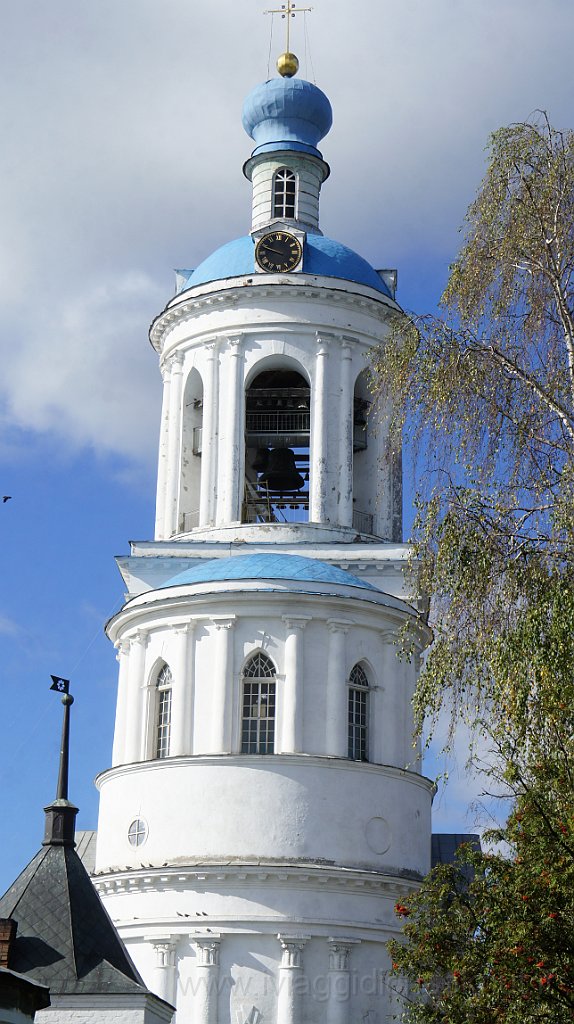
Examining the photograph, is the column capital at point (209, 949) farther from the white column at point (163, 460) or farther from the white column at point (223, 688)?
the white column at point (163, 460)

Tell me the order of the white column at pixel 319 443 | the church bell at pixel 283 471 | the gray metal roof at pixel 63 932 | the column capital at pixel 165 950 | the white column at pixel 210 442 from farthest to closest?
1. the church bell at pixel 283 471
2. the white column at pixel 210 442
3. the white column at pixel 319 443
4. the column capital at pixel 165 950
5. the gray metal roof at pixel 63 932

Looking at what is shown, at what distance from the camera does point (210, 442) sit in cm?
3412

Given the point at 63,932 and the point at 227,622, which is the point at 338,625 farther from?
the point at 63,932

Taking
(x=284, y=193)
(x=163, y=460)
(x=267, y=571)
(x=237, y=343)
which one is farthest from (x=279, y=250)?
(x=267, y=571)

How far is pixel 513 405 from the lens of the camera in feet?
55.5

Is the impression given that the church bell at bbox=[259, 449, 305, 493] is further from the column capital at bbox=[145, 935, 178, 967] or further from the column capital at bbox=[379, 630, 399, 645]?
the column capital at bbox=[145, 935, 178, 967]

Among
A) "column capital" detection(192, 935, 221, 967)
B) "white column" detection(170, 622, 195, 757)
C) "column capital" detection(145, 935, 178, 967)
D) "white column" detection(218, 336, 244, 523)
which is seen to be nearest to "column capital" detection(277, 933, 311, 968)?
"column capital" detection(192, 935, 221, 967)

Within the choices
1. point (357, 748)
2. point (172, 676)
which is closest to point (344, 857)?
point (357, 748)

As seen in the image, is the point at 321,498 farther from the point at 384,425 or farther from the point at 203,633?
the point at 203,633

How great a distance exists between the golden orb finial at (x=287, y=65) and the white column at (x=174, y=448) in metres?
7.76

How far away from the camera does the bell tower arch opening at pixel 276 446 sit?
115 feet

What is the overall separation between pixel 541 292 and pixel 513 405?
1.29m

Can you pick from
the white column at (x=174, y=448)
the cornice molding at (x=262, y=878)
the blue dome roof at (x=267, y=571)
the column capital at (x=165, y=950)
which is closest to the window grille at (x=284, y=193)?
the white column at (x=174, y=448)

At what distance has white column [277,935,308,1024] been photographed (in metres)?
27.5
